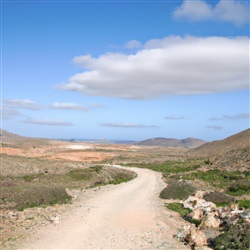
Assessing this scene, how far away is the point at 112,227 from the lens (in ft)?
64.2

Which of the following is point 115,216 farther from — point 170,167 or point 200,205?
point 170,167

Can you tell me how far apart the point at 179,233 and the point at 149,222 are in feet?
11.2

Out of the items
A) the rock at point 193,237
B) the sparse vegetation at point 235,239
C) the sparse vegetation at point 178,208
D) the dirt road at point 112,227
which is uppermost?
the sparse vegetation at point 235,239

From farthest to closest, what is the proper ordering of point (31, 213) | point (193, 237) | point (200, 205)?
point (200, 205), point (31, 213), point (193, 237)

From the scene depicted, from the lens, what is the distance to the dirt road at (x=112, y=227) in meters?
16.5

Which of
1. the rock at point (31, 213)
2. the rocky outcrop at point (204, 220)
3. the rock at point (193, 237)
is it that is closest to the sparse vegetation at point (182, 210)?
the rocky outcrop at point (204, 220)

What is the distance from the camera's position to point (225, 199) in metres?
28.1

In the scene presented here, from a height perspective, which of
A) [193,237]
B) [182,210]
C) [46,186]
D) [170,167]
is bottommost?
[182,210]

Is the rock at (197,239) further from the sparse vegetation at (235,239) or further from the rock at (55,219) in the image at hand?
the rock at (55,219)

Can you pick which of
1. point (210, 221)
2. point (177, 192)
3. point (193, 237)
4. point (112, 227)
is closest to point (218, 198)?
point (177, 192)

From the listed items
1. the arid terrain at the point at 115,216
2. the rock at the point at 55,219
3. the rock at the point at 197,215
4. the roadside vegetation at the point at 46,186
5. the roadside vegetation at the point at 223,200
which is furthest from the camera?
the roadside vegetation at the point at 46,186

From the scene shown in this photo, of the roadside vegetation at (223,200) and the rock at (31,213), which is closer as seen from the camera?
the roadside vegetation at (223,200)

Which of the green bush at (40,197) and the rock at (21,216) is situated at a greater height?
the green bush at (40,197)

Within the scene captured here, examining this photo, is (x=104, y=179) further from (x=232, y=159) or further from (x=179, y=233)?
(x=232, y=159)
